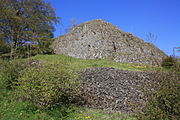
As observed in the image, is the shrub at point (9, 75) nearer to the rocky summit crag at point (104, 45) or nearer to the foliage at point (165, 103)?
the foliage at point (165, 103)

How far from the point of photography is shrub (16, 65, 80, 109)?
17.7 feet

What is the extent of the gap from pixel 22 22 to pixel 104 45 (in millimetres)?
9095

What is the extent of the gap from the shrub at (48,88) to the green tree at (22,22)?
40.2 feet

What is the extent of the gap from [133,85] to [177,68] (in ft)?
8.70

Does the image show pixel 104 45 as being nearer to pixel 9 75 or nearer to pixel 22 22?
pixel 22 22

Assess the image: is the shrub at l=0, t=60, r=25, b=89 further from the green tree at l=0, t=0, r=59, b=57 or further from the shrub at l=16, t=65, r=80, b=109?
the green tree at l=0, t=0, r=59, b=57

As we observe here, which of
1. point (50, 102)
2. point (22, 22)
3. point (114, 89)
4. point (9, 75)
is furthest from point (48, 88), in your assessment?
point (22, 22)

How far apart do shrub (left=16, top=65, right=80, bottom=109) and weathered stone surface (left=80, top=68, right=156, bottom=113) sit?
1009mm

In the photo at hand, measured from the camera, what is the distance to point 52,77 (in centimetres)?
561

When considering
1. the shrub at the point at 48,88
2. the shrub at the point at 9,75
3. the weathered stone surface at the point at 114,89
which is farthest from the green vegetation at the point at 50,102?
the shrub at the point at 9,75

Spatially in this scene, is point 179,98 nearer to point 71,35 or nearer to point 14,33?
point 14,33

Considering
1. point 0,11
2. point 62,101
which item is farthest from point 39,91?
point 0,11

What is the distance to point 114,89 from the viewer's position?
7.49 m

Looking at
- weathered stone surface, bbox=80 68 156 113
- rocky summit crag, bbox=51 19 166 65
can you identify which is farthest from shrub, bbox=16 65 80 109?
rocky summit crag, bbox=51 19 166 65
